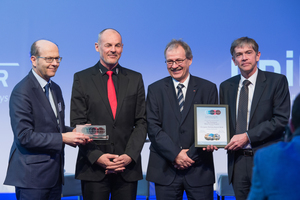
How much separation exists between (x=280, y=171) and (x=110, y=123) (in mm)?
1736

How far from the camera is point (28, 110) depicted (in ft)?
8.46

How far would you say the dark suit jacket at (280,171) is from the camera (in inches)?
49.8

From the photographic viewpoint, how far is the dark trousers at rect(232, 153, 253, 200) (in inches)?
109

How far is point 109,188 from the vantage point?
9.13ft

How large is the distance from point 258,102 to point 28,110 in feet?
6.54

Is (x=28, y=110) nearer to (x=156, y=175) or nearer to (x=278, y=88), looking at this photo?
(x=156, y=175)

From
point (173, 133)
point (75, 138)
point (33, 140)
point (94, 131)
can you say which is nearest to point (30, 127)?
point (33, 140)

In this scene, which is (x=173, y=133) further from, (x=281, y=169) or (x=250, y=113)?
(x=281, y=169)

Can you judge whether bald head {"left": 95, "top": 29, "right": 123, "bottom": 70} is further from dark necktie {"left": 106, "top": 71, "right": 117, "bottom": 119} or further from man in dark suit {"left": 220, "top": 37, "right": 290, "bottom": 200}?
man in dark suit {"left": 220, "top": 37, "right": 290, "bottom": 200}

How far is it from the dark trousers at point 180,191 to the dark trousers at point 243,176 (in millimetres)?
253

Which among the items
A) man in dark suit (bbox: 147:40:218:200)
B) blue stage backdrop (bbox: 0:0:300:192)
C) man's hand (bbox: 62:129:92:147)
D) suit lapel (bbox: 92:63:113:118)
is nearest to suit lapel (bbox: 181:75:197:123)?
man in dark suit (bbox: 147:40:218:200)

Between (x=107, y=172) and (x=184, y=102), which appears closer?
(x=107, y=172)

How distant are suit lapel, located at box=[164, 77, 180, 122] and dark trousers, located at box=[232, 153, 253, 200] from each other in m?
0.67

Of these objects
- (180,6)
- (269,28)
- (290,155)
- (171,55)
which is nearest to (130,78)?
(171,55)
